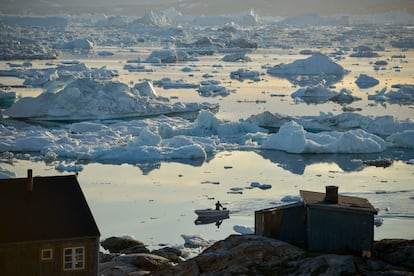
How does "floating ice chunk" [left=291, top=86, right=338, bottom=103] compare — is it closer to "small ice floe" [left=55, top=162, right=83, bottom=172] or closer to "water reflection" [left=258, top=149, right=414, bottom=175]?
"water reflection" [left=258, top=149, right=414, bottom=175]

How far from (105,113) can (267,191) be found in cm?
1560

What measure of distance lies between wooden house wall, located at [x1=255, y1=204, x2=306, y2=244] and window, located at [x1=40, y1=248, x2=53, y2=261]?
4.12 metres

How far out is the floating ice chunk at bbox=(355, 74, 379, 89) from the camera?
2221 inches

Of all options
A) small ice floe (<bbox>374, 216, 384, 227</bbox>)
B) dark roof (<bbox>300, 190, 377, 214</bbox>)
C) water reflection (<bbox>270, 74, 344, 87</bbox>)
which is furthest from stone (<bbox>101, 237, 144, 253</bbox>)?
water reflection (<bbox>270, 74, 344, 87</bbox>)

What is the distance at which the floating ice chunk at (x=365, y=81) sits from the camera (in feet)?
185

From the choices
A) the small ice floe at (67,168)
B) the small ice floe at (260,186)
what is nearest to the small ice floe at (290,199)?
the small ice floe at (260,186)

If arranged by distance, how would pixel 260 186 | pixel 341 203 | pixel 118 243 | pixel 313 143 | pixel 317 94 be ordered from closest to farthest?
pixel 341 203 → pixel 118 243 → pixel 260 186 → pixel 313 143 → pixel 317 94

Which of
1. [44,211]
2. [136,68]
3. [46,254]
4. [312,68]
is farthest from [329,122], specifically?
[136,68]

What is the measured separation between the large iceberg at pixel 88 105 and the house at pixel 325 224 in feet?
80.3

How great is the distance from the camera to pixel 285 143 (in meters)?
33.2

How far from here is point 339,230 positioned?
53.7 ft

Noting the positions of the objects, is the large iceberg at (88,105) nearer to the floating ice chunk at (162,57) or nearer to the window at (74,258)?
the window at (74,258)

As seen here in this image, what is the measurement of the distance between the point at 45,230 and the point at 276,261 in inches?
151

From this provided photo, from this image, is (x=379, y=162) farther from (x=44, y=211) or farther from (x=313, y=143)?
(x=44, y=211)
